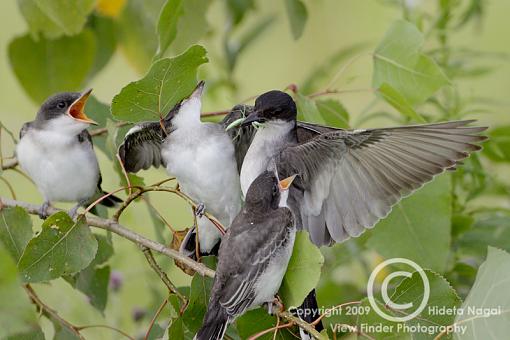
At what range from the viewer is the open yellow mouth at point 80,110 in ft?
10.3

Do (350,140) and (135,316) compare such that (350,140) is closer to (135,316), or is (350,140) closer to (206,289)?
(206,289)

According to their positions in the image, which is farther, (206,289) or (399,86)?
(399,86)

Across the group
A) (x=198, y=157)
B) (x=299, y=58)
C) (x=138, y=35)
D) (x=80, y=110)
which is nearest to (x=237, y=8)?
(x=138, y=35)

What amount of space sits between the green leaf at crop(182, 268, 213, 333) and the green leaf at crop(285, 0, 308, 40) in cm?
122

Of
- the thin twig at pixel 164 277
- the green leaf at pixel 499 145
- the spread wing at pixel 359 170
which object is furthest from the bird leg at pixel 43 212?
the green leaf at pixel 499 145

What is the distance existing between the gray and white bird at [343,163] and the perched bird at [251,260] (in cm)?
22

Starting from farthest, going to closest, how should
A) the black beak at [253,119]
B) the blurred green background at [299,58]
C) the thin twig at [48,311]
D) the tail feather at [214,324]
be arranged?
the blurred green background at [299,58], the black beak at [253,119], the thin twig at [48,311], the tail feather at [214,324]

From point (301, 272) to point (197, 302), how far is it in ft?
1.14

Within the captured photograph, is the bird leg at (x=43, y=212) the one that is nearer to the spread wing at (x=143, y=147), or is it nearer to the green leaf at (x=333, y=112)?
the spread wing at (x=143, y=147)

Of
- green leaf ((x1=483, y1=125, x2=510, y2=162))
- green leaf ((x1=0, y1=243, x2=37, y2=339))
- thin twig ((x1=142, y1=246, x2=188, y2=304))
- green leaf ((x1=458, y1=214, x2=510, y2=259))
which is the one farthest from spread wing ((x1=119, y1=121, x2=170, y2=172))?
green leaf ((x1=0, y1=243, x2=37, y2=339))

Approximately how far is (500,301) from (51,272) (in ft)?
3.72

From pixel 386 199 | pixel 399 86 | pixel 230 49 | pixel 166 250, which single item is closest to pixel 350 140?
pixel 386 199

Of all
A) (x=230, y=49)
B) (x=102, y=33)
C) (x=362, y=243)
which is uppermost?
(x=102, y=33)

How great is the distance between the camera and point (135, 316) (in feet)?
13.3
